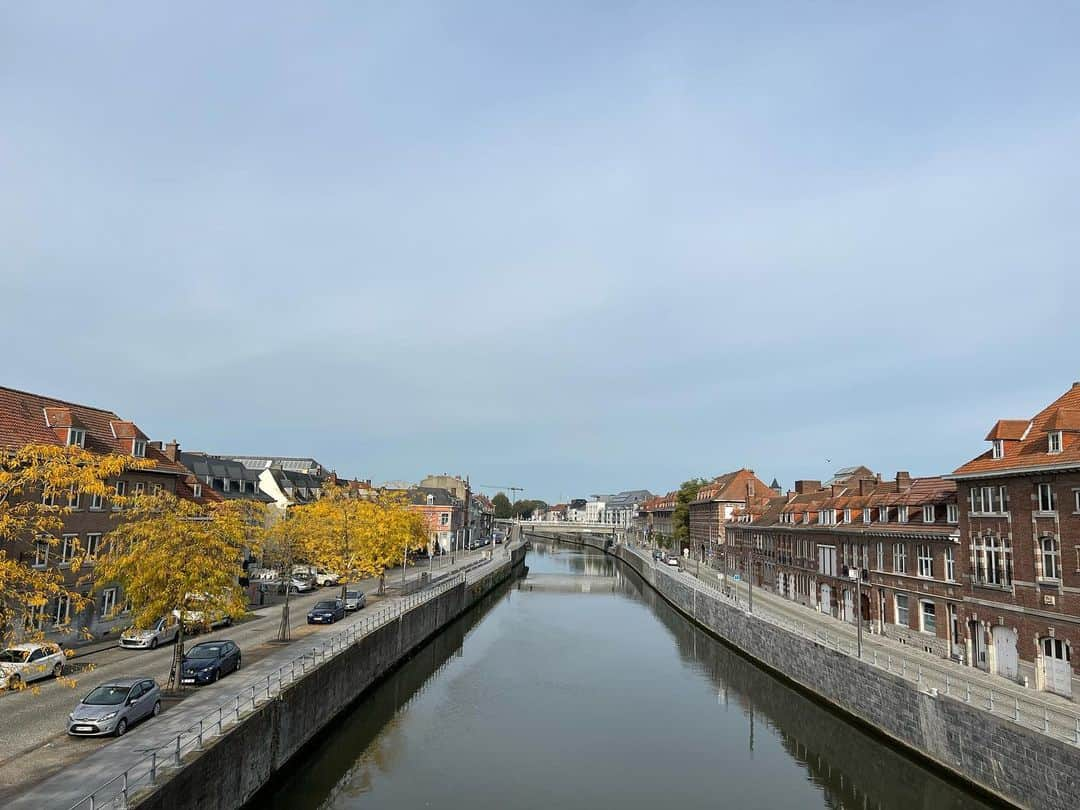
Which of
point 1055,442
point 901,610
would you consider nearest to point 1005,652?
point 1055,442

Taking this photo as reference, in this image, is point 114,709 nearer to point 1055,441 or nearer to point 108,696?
point 108,696

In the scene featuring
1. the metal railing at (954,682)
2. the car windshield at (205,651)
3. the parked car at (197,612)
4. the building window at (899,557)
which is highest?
the building window at (899,557)

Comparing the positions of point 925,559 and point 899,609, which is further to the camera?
point 899,609

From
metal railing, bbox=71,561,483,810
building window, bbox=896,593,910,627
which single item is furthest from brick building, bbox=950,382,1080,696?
metal railing, bbox=71,561,483,810

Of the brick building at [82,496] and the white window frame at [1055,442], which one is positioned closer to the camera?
the white window frame at [1055,442]

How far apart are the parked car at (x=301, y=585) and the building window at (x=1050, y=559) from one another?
5189 cm

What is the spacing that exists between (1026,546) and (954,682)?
6417 millimetres

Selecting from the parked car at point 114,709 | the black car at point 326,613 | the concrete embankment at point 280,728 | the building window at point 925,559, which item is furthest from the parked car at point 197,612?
the building window at point 925,559

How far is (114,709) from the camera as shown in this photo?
21.9 metres

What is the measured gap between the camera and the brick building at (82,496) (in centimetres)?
3591

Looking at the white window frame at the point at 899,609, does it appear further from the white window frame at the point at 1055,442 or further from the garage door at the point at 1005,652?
the white window frame at the point at 1055,442

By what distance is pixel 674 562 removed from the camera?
10162 centimetres

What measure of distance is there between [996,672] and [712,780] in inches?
559

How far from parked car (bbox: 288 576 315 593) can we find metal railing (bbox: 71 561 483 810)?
20.5 m
